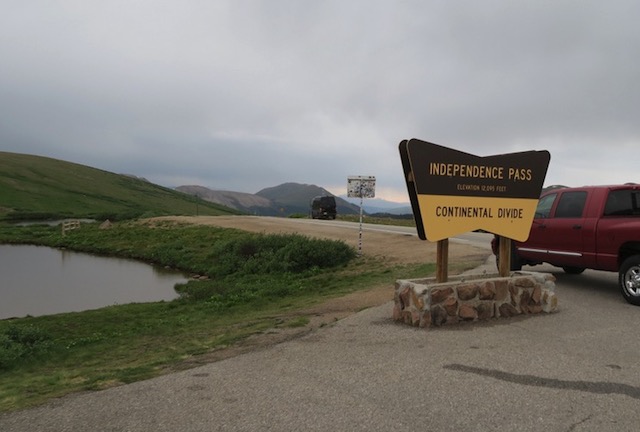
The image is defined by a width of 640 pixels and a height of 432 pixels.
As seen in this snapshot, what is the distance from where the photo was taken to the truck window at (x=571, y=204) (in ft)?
32.8

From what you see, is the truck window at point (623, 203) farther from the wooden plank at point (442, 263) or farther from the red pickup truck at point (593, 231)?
the wooden plank at point (442, 263)

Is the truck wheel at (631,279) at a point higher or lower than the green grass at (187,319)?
higher

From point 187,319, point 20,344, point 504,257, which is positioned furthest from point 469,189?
point 20,344

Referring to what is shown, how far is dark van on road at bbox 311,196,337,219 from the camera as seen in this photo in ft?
178

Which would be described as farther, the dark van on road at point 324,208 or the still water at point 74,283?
the dark van on road at point 324,208

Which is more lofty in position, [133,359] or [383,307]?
[383,307]

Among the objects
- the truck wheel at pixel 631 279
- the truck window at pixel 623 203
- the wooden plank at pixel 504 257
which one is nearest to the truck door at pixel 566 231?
the truck window at pixel 623 203

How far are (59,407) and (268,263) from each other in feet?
60.8

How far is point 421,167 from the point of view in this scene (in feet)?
25.5

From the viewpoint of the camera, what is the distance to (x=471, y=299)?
8016mm

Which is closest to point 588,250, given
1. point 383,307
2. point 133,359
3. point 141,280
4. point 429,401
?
point 383,307

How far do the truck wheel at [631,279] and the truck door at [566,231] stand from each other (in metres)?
0.93

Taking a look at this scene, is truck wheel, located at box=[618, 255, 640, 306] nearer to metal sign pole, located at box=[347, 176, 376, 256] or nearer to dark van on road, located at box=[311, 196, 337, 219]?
metal sign pole, located at box=[347, 176, 376, 256]

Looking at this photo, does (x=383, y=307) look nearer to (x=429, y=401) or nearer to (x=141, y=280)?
(x=429, y=401)
